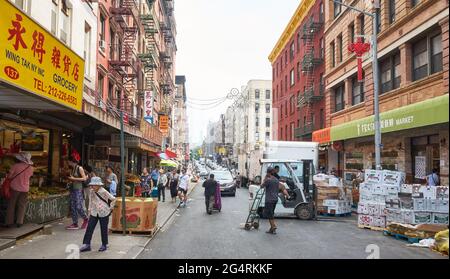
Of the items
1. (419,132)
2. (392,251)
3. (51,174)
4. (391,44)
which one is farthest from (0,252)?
(391,44)

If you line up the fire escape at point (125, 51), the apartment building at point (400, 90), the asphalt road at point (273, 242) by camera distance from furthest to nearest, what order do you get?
the fire escape at point (125, 51) → the apartment building at point (400, 90) → the asphalt road at point (273, 242)

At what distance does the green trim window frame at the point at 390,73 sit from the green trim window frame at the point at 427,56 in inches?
65.1

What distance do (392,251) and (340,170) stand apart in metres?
19.4

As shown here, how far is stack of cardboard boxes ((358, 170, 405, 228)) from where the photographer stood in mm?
13164

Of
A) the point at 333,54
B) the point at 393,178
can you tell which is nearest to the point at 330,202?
the point at 393,178

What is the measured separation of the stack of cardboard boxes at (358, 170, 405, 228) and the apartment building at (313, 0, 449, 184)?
256 centimetres

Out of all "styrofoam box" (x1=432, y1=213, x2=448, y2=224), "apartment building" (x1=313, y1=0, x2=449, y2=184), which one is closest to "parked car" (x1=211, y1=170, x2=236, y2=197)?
"apartment building" (x1=313, y1=0, x2=449, y2=184)

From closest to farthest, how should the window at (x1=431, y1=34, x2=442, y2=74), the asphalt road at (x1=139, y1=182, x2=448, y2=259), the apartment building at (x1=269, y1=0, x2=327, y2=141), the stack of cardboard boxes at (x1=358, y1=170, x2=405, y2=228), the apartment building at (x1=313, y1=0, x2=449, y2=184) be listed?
the asphalt road at (x1=139, y1=182, x2=448, y2=259) < the stack of cardboard boxes at (x1=358, y1=170, x2=405, y2=228) < the apartment building at (x1=313, y1=0, x2=449, y2=184) < the window at (x1=431, y1=34, x2=442, y2=74) < the apartment building at (x1=269, y1=0, x2=327, y2=141)

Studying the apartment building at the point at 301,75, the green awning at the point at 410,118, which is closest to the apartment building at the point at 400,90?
Result: the green awning at the point at 410,118

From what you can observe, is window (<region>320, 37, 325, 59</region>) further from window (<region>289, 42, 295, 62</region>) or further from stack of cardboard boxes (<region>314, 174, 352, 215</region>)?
stack of cardboard boxes (<region>314, 174, 352, 215</region>)

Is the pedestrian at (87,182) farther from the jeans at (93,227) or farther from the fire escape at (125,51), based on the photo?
the fire escape at (125,51)

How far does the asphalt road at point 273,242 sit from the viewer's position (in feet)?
29.6
